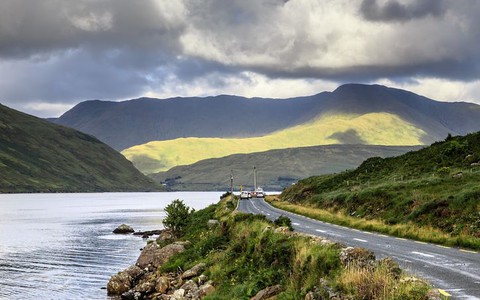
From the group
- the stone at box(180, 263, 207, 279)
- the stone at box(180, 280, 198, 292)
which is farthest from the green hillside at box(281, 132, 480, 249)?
the stone at box(180, 280, 198, 292)

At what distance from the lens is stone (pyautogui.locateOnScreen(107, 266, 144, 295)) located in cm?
3697

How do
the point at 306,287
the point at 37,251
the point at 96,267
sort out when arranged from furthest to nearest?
the point at 37,251
the point at 96,267
the point at 306,287

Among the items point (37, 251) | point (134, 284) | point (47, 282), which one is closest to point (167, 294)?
point (134, 284)

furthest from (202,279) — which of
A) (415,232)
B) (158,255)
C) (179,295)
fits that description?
(415,232)

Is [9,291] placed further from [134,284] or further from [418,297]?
[418,297]

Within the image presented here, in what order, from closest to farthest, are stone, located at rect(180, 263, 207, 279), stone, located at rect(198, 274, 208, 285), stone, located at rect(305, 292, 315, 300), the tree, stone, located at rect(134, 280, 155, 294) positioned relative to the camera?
stone, located at rect(305, 292, 315, 300), stone, located at rect(198, 274, 208, 285), stone, located at rect(180, 263, 207, 279), stone, located at rect(134, 280, 155, 294), the tree

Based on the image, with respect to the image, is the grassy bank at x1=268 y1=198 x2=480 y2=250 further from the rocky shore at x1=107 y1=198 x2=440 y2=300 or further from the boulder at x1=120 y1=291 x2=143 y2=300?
the boulder at x1=120 y1=291 x2=143 y2=300

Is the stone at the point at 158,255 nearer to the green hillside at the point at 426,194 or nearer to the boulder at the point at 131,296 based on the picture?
the boulder at the point at 131,296

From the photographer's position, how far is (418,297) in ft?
39.2

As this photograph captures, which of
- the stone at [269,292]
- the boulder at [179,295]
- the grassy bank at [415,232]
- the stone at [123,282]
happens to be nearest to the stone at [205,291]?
the boulder at [179,295]

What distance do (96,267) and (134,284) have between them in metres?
19.2

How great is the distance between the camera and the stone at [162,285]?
105ft

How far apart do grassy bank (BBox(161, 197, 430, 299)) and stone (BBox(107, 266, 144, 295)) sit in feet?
13.0

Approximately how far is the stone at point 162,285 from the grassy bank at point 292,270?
1812 mm
